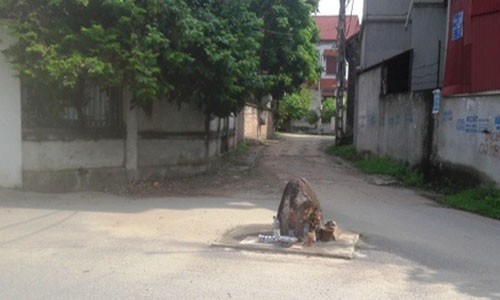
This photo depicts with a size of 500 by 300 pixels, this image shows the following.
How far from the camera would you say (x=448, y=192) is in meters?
10.9

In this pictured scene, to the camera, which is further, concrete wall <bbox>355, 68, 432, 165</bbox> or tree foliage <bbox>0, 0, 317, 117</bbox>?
concrete wall <bbox>355, 68, 432, 165</bbox>

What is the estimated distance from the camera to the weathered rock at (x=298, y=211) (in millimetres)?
6621

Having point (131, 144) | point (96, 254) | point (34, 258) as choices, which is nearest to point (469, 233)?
point (96, 254)

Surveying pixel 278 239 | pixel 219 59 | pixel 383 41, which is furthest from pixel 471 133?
pixel 383 41

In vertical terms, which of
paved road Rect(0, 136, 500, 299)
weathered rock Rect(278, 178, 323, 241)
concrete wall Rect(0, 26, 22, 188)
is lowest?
paved road Rect(0, 136, 500, 299)

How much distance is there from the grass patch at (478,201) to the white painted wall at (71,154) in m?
7.09

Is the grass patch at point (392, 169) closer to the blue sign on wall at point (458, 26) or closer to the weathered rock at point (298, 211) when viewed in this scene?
the blue sign on wall at point (458, 26)

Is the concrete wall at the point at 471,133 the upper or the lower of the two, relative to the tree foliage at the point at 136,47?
lower

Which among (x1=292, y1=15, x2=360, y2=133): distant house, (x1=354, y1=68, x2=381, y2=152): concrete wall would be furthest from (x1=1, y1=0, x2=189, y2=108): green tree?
(x1=292, y1=15, x2=360, y2=133): distant house

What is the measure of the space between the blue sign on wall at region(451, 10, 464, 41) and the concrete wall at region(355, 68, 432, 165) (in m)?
1.50

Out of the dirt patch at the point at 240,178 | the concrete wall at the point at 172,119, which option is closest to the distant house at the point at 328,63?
the dirt patch at the point at 240,178

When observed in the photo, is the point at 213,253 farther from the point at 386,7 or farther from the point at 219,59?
the point at 386,7

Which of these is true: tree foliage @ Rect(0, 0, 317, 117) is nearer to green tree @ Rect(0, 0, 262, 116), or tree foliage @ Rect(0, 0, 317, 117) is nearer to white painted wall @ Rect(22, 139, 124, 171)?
green tree @ Rect(0, 0, 262, 116)

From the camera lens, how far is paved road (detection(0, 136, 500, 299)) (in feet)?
16.5
